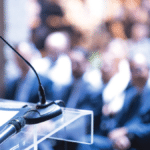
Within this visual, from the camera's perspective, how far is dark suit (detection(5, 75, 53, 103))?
1.48 m

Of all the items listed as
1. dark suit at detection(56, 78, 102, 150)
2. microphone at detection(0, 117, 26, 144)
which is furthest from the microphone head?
dark suit at detection(56, 78, 102, 150)

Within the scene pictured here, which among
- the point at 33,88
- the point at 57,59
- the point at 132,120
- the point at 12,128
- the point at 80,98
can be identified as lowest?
the point at 12,128

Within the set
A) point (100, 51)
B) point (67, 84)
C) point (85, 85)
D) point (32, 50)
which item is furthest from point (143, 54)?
point (32, 50)

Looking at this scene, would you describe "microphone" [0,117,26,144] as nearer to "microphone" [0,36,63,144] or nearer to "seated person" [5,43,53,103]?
"microphone" [0,36,63,144]

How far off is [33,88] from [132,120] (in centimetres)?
68

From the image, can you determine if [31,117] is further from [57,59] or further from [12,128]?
[57,59]

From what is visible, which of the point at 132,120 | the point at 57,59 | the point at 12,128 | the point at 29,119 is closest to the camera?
the point at 12,128

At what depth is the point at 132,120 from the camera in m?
1.34

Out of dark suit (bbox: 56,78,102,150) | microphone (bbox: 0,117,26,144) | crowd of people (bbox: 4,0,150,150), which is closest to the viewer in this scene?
microphone (bbox: 0,117,26,144)

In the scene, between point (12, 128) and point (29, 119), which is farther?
point (29, 119)

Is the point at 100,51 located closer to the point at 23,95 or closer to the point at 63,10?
the point at 63,10

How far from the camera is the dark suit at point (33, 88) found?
1481 mm

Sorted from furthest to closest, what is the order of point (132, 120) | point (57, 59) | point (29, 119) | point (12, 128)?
point (57, 59) < point (132, 120) < point (29, 119) < point (12, 128)

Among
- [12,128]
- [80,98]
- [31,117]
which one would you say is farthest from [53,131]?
[80,98]
